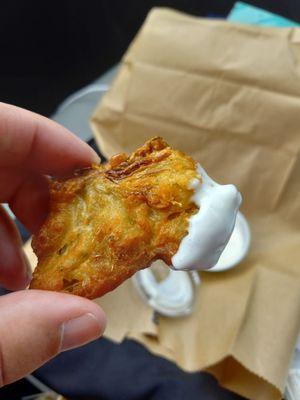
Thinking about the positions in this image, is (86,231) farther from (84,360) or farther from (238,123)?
(238,123)

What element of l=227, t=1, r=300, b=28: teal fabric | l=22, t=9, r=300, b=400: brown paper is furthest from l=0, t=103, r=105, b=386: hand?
l=227, t=1, r=300, b=28: teal fabric

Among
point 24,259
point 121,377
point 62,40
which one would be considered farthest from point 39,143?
point 62,40

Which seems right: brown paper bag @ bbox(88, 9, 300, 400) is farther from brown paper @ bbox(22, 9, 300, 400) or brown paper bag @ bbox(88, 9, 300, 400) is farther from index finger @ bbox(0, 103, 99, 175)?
index finger @ bbox(0, 103, 99, 175)

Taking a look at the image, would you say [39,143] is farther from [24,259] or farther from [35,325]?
[35,325]

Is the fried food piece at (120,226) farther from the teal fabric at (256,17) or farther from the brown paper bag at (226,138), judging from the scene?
the teal fabric at (256,17)

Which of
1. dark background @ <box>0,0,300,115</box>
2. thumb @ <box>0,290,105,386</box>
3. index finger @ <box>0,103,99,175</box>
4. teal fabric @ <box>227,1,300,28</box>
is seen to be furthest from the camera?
dark background @ <box>0,0,300,115</box>

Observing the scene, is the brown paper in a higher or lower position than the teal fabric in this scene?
lower

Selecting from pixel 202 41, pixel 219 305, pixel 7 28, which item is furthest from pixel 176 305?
pixel 7 28

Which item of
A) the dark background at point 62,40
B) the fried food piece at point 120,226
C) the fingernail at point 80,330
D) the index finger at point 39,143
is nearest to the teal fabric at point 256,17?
the dark background at point 62,40
